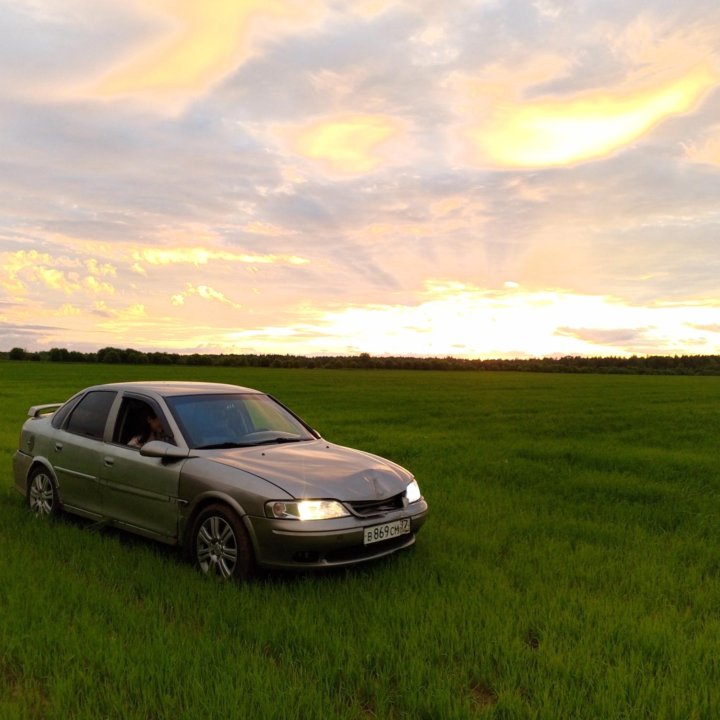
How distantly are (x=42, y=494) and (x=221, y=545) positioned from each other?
318 centimetres

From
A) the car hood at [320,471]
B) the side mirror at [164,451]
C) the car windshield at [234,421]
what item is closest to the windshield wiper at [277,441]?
the car windshield at [234,421]

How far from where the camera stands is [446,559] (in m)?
5.52

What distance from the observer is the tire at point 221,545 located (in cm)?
474

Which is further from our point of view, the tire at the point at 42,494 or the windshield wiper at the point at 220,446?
the tire at the point at 42,494

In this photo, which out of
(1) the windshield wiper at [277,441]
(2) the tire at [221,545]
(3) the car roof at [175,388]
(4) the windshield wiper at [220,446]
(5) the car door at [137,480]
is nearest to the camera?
(2) the tire at [221,545]

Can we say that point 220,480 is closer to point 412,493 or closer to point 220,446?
point 220,446

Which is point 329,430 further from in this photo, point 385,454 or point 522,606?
point 522,606

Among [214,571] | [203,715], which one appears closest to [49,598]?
[214,571]

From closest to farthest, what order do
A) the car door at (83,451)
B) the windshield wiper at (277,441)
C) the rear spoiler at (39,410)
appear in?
the windshield wiper at (277,441)
the car door at (83,451)
the rear spoiler at (39,410)

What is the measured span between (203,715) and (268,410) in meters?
3.78

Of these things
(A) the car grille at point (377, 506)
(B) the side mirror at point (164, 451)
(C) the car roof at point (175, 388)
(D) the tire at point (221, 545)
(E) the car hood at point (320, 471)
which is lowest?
(D) the tire at point (221, 545)

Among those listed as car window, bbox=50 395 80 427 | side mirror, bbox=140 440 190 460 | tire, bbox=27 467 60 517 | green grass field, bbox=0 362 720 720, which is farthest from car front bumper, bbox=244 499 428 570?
car window, bbox=50 395 80 427

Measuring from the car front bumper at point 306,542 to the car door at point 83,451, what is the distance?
2.30 meters

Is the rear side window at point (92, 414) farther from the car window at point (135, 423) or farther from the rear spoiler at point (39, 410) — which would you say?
the rear spoiler at point (39, 410)
